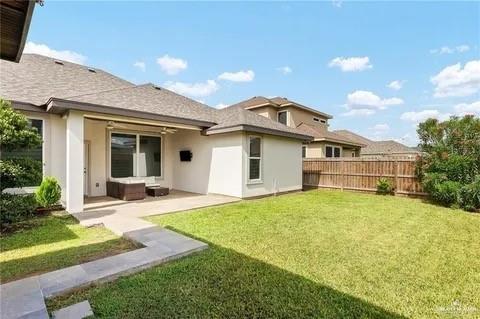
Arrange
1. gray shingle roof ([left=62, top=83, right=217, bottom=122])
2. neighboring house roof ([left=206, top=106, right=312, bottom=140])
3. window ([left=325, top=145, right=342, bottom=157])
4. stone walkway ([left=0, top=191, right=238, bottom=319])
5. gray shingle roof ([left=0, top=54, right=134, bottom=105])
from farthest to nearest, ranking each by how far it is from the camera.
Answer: window ([left=325, top=145, right=342, bottom=157]) < neighboring house roof ([left=206, top=106, right=312, bottom=140]) < gray shingle roof ([left=62, top=83, right=217, bottom=122]) < gray shingle roof ([left=0, top=54, right=134, bottom=105]) < stone walkway ([left=0, top=191, right=238, bottom=319])

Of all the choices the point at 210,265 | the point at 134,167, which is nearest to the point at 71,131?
the point at 134,167

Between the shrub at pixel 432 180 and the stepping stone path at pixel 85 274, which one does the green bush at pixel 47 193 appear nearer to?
the stepping stone path at pixel 85 274

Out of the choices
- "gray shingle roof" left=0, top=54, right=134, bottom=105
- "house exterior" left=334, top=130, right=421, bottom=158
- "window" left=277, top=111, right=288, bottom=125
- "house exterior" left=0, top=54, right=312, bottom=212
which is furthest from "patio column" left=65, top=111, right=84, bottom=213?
"house exterior" left=334, top=130, right=421, bottom=158

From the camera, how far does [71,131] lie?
7.19 meters

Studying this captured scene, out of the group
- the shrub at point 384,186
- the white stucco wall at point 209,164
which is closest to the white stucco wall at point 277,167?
the white stucco wall at point 209,164

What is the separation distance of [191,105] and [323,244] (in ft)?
30.7

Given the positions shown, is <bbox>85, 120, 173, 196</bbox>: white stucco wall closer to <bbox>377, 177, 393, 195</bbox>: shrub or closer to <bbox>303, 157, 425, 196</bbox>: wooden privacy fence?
<bbox>303, 157, 425, 196</bbox>: wooden privacy fence

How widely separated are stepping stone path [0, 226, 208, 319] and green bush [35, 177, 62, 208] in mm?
3611

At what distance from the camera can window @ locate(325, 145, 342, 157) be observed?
62.2 feet

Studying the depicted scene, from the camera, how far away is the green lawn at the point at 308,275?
106 inches

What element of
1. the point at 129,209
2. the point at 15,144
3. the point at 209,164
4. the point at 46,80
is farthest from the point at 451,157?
the point at 46,80

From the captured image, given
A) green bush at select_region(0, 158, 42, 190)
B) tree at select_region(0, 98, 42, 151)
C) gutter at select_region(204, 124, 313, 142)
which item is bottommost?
green bush at select_region(0, 158, 42, 190)

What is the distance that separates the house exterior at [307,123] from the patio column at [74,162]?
42.8ft

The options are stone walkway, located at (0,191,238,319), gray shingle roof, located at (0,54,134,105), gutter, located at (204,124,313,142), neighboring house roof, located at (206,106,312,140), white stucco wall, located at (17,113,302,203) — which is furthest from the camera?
neighboring house roof, located at (206,106,312,140)
